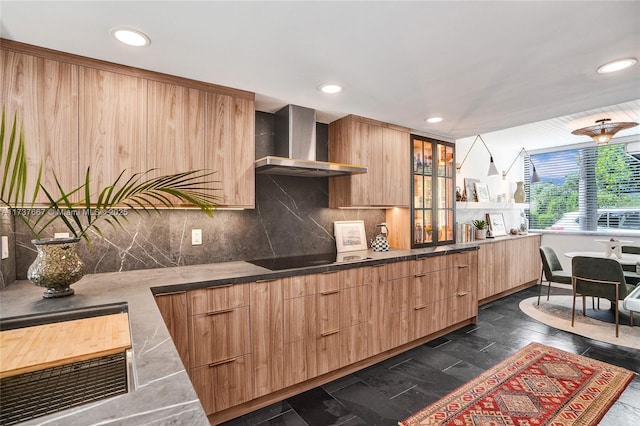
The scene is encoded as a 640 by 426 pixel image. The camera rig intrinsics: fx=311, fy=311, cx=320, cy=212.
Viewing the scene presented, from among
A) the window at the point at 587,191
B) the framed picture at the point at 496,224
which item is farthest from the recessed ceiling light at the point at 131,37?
the window at the point at 587,191

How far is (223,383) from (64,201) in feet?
4.76

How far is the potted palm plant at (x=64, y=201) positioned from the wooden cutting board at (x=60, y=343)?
382 mm

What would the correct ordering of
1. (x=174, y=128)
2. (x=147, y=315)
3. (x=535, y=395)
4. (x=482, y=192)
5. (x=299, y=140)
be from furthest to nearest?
(x=482, y=192)
(x=299, y=140)
(x=535, y=395)
(x=174, y=128)
(x=147, y=315)

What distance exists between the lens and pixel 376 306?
2.78 metres

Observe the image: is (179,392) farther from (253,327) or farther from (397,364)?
(397,364)

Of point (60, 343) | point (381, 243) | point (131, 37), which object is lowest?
point (60, 343)

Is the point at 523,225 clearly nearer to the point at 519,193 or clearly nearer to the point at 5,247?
the point at 519,193

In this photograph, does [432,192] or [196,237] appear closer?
[196,237]

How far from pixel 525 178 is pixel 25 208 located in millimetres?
7692

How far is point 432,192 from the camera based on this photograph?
3895 millimetres

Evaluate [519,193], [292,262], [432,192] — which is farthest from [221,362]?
[519,193]

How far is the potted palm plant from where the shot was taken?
4.83 ft

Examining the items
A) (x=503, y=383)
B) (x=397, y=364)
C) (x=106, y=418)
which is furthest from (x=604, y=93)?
(x=106, y=418)

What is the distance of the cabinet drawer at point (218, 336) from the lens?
1922 millimetres
